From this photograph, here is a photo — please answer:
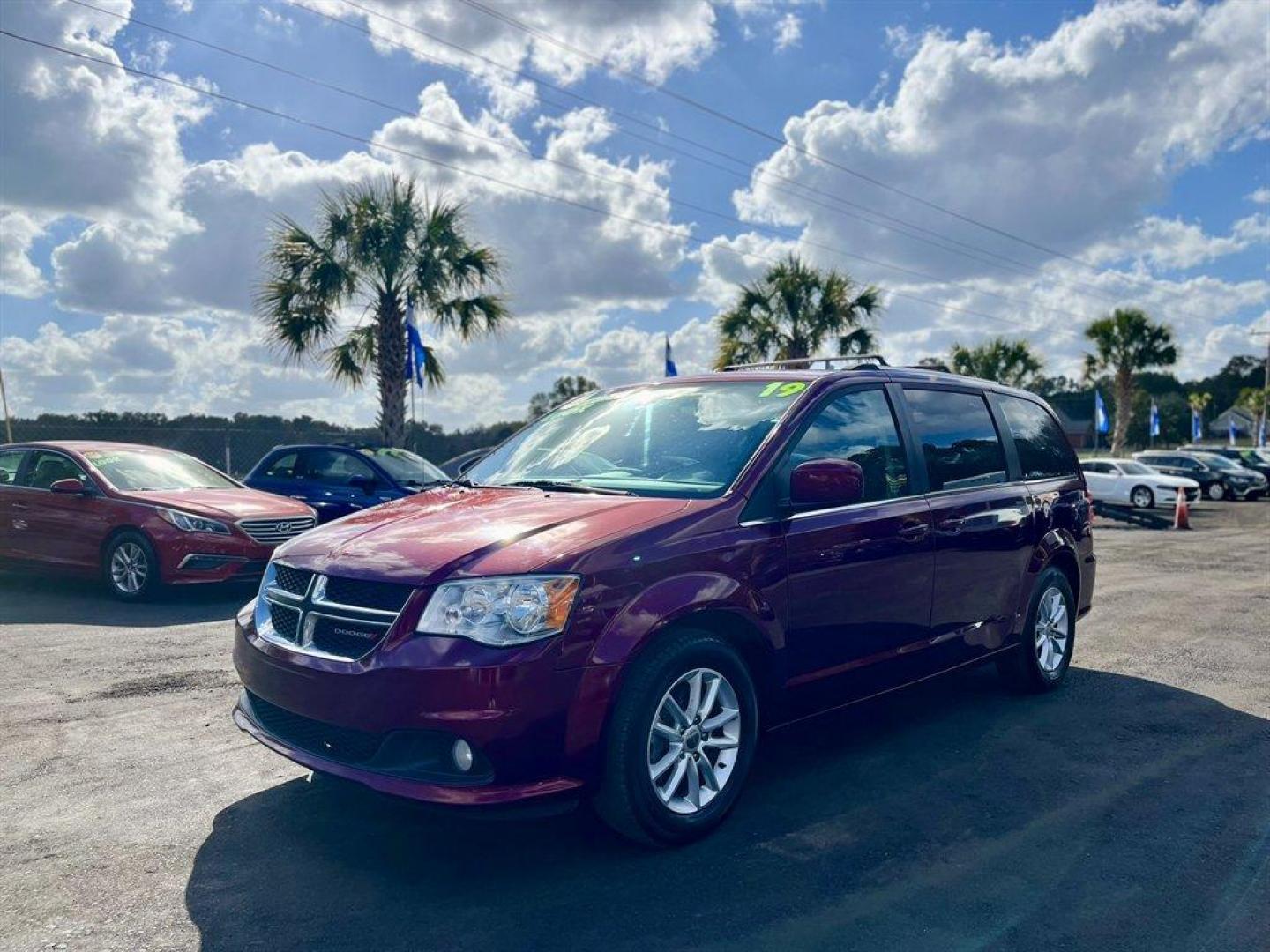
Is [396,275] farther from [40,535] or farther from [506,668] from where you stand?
[506,668]

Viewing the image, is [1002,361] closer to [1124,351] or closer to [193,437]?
[1124,351]

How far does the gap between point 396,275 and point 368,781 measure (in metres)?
16.9

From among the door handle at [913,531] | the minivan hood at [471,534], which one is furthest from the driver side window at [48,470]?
the door handle at [913,531]

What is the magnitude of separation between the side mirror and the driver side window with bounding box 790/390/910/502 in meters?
0.34

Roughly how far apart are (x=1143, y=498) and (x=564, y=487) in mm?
26304

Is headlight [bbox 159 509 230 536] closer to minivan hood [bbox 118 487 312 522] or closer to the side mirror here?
minivan hood [bbox 118 487 312 522]

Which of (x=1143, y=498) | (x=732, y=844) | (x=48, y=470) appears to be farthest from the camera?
(x=1143, y=498)

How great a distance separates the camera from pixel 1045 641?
5941mm

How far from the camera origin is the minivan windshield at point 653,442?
4.22m

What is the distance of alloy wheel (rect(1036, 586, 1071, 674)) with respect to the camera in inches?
231

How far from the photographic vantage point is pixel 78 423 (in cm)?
2569

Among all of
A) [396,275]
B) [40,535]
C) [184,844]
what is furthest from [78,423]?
[184,844]

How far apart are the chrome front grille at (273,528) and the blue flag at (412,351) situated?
9949 millimetres

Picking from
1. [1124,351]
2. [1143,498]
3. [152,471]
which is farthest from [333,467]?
[1124,351]
